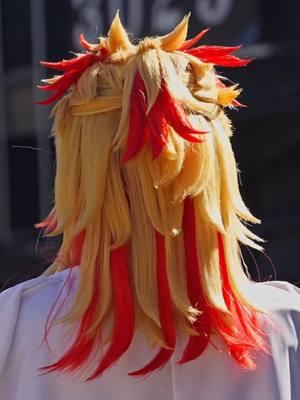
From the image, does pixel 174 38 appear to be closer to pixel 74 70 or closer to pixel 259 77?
pixel 74 70

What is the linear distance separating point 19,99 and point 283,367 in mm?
4935

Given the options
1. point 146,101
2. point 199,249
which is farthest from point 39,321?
point 146,101

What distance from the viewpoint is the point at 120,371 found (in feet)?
4.79

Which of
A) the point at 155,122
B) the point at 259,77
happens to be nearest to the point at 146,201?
the point at 155,122

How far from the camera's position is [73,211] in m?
1.45

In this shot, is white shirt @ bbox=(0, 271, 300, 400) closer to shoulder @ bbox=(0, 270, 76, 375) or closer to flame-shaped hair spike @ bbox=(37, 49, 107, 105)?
shoulder @ bbox=(0, 270, 76, 375)

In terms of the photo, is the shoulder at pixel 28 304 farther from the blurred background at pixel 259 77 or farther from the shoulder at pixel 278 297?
the blurred background at pixel 259 77

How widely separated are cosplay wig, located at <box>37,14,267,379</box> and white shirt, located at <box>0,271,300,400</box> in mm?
34

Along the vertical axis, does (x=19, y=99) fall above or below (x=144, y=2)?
below

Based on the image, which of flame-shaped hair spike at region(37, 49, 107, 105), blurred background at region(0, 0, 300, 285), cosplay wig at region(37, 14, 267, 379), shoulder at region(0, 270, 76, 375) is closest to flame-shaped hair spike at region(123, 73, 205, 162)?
cosplay wig at region(37, 14, 267, 379)

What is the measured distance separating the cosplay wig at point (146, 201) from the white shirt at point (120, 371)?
0.03 m

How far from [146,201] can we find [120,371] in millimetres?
305

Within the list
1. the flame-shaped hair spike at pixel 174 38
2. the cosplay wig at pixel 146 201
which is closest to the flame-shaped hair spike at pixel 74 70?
the cosplay wig at pixel 146 201

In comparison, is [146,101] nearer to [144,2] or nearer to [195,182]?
[195,182]
